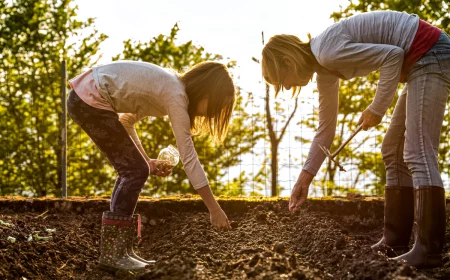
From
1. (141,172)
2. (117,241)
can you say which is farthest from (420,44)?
(117,241)

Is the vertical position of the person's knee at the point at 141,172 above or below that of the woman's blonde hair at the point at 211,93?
below

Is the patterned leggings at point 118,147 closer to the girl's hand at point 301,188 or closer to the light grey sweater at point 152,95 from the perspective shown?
the light grey sweater at point 152,95

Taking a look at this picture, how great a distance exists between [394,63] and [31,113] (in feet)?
19.1

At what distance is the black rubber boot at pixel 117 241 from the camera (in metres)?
3.39

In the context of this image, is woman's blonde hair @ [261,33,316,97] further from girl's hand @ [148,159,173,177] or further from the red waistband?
girl's hand @ [148,159,173,177]

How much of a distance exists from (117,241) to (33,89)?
206 inches

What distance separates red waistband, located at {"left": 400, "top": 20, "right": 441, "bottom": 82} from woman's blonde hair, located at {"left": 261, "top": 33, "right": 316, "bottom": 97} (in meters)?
0.49

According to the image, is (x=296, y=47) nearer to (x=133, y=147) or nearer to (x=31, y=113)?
(x=133, y=147)

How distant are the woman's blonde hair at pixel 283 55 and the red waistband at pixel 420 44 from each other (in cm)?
49

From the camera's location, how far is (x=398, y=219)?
3586mm

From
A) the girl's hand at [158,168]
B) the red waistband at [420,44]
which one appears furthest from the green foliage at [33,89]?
the red waistband at [420,44]

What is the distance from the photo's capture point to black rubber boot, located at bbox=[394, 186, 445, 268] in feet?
10.2

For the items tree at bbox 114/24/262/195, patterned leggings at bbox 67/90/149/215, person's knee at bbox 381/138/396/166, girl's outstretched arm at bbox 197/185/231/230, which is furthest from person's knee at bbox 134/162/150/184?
tree at bbox 114/24/262/195

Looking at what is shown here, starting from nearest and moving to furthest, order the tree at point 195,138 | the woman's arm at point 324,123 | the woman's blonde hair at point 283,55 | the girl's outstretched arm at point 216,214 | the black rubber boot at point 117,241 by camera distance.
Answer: the girl's outstretched arm at point 216,214
the woman's blonde hair at point 283,55
the black rubber boot at point 117,241
the woman's arm at point 324,123
the tree at point 195,138
